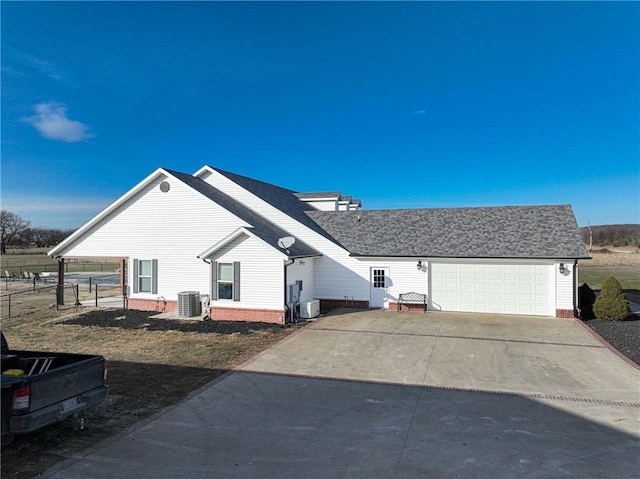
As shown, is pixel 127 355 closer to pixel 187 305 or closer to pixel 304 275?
pixel 187 305

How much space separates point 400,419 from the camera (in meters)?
6.84

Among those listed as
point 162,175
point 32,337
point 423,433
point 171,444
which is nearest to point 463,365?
point 423,433

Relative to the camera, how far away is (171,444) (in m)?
5.98

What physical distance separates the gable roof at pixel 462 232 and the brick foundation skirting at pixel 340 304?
2.24 meters

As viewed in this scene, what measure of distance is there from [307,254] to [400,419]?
1157 centimetres

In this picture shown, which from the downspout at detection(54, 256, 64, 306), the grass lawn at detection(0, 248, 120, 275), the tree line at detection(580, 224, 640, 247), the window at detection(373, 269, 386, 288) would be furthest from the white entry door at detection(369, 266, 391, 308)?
the tree line at detection(580, 224, 640, 247)

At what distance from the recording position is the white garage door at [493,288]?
16.8m

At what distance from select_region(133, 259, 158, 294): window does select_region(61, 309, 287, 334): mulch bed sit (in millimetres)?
1661

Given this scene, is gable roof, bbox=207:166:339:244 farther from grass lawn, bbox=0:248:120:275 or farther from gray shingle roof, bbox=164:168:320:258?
grass lawn, bbox=0:248:120:275

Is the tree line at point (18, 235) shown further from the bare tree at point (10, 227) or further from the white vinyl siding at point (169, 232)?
the white vinyl siding at point (169, 232)

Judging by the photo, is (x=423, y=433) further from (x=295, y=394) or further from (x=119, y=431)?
(x=119, y=431)

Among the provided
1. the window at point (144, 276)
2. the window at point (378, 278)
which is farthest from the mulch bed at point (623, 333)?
the window at point (144, 276)

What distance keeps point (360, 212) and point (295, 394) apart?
1574 centimetres

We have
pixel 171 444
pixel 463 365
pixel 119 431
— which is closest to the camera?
pixel 171 444
